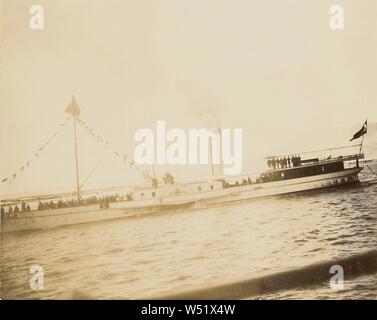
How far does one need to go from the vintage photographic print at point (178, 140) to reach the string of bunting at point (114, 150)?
1cm

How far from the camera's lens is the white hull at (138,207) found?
330 cm

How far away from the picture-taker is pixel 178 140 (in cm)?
329

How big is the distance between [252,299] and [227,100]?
1807 mm

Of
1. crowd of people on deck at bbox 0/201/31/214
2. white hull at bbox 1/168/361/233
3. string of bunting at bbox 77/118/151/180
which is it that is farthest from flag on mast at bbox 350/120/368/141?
crowd of people on deck at bbox 0/201/31/214

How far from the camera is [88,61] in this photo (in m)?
3.24

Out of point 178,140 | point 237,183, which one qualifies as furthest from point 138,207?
point 237,183

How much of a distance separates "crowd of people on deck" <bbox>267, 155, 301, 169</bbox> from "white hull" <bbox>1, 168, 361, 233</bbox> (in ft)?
0.63

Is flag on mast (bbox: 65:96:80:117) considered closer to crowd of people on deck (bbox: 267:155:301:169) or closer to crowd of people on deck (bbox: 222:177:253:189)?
crowd of people on deck (bbox: 222:177:253:189)

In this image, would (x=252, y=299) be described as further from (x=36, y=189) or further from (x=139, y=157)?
(x=36, y=189)

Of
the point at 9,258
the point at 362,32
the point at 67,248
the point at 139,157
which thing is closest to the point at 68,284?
the point at 67,248

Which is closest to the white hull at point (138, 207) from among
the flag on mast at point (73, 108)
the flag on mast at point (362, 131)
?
the flag on mast at point (362, 131)

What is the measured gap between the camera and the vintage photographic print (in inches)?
123

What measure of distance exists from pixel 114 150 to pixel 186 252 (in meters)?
1.15

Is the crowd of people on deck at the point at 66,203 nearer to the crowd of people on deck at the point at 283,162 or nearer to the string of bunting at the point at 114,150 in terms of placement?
the string of bunting at the point at 114,150
